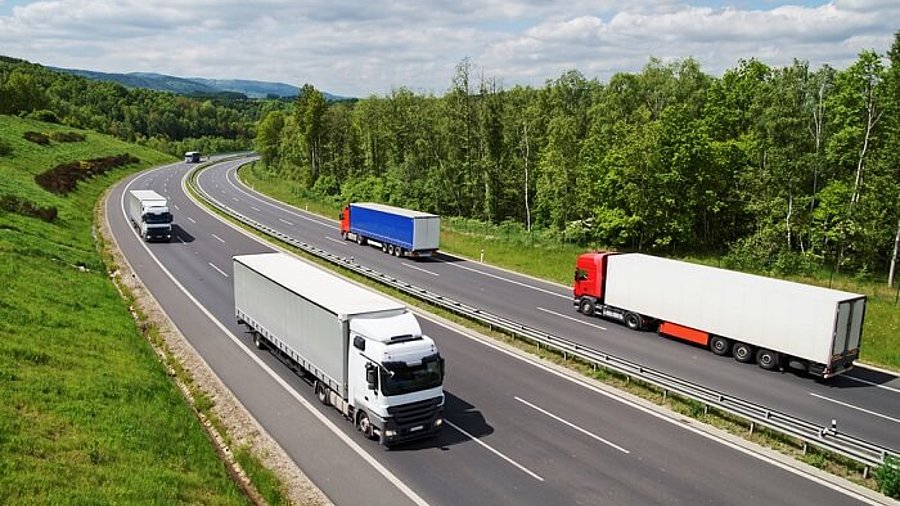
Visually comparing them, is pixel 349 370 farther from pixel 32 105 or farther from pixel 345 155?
pixel 32 105

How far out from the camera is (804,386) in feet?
75.4

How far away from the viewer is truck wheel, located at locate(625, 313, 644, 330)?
95.9 ft

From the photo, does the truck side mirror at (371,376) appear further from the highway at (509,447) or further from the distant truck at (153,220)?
the distant truck at (153,220)

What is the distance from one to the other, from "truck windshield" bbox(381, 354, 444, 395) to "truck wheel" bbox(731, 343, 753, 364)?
14552mm

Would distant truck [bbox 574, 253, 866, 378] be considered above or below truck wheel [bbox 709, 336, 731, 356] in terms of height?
above

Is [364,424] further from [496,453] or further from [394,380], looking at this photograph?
[496,453]

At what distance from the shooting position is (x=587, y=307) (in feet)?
103

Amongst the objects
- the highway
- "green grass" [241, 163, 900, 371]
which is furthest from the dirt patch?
"green grass" [241, 163, 900, 371]

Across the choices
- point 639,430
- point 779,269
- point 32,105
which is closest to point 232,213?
point 779,269

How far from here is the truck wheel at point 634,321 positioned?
29234 mm

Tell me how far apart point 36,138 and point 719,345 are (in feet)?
307

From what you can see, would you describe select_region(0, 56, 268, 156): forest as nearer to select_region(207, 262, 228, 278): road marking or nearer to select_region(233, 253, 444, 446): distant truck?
select_region(207, 262, 228, 278): road marking

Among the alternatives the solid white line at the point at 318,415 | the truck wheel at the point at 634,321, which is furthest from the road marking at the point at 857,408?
the solid white line at the point at 318,415

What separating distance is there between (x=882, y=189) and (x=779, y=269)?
304 inches
